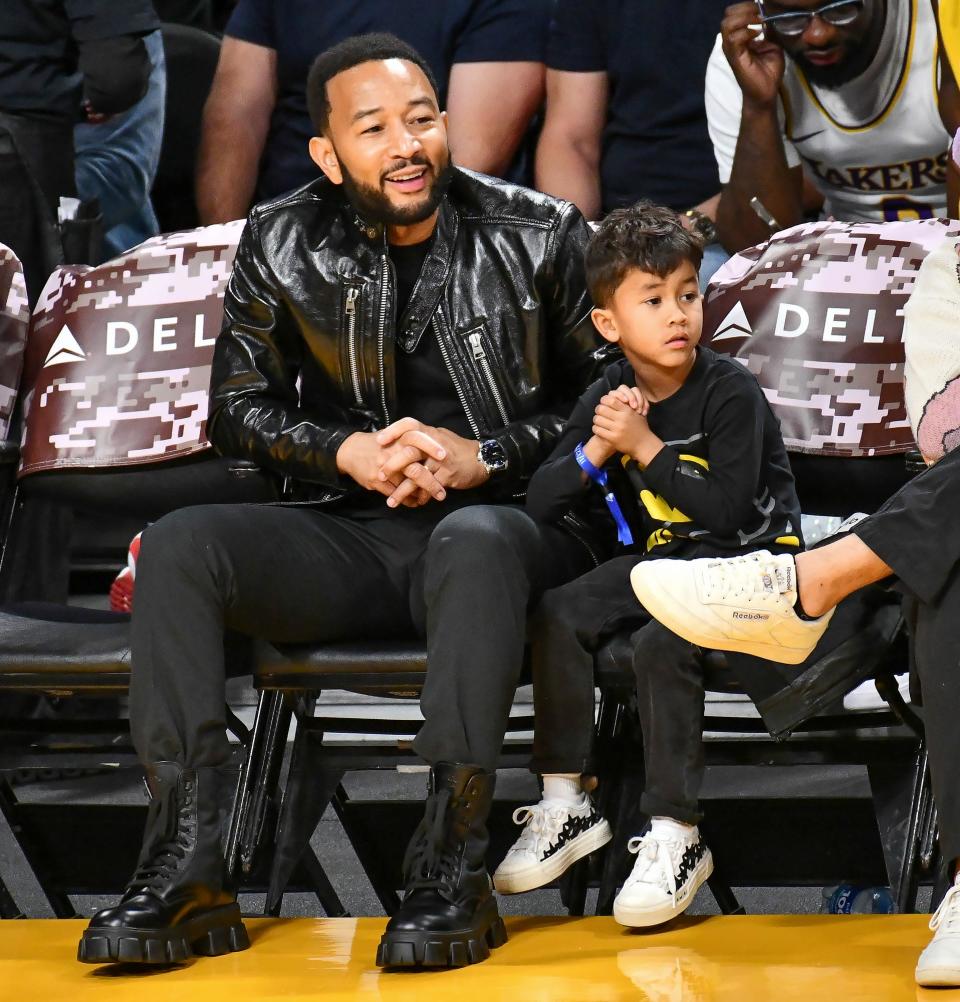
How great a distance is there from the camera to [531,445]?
280cm

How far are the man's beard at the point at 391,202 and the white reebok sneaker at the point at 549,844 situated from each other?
0.97m

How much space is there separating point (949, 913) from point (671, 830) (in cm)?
42

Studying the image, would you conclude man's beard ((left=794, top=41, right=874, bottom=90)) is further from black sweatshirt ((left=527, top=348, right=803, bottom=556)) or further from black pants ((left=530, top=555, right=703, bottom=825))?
black pants ((left=530, top=555, right=703, bottom=825))

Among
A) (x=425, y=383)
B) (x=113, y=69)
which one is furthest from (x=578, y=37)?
(x=425, y=383)

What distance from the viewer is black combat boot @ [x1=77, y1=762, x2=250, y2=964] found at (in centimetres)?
228

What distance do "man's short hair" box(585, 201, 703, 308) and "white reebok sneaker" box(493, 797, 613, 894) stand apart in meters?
0.76

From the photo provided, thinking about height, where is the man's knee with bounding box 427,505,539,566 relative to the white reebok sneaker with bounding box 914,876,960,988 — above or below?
above

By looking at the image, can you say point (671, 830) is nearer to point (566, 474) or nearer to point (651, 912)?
point (651, 912)

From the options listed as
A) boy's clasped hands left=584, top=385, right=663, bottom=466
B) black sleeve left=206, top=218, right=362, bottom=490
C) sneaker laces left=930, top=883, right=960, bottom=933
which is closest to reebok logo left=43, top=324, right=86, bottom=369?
black sleeve left=206, top=218, right=362, bottom=490

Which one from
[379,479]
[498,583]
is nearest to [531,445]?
[379,479]

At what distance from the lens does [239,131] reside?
425 centimetres

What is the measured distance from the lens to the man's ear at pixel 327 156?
2930mm

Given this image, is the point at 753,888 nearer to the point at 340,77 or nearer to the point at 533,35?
the point at 340,77

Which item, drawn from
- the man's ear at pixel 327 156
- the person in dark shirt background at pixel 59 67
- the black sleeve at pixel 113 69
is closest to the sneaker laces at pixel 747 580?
the man's ear at pixel 327 156
